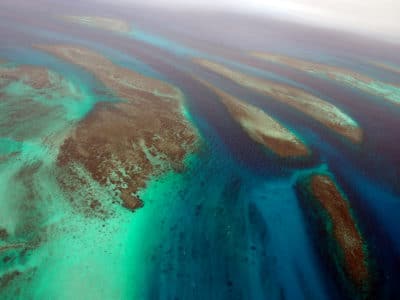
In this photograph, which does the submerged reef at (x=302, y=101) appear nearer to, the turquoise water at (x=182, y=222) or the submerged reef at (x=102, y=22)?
the turquoise water at (x=182, y=222)

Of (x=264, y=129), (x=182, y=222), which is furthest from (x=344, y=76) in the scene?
(x=182, y=222)

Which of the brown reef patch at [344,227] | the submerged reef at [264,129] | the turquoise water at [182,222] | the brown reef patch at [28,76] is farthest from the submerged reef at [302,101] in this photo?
the brown reef patch at [28,76]

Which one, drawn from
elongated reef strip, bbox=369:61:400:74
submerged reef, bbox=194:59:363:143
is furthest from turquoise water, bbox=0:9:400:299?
elongated reef strip, bbox=369:61:400:74

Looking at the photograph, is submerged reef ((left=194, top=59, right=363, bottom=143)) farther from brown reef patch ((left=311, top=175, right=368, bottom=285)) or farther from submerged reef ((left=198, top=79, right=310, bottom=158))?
brown reef patch ((left=311, top=175, right=368, bottom=285))

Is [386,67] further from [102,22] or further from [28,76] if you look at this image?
[28,76]

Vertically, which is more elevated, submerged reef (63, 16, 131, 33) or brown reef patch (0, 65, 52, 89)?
submerged reef (63, 16, 131, 33)

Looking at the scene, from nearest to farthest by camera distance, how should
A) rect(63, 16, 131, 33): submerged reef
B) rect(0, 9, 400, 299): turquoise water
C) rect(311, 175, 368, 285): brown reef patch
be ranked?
1. rect(0, 9, 400, 299): turquoise water
2. rect(311, 175, 368, 285): brown reef patch
3. rect(63, 16, 131, 33): submerged reef
